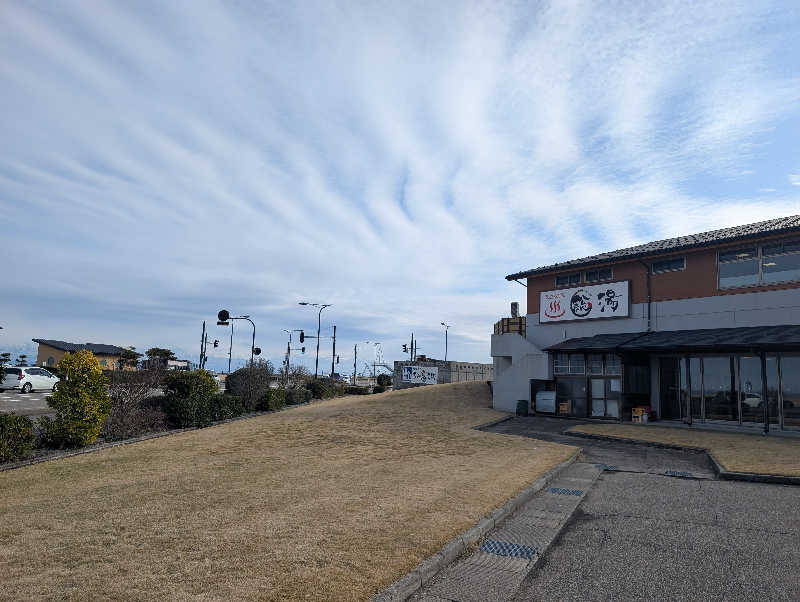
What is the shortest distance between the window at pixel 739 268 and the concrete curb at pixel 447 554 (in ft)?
54.6

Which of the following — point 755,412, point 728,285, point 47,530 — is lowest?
point 47,530

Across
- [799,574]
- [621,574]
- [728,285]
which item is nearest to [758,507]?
[799,574]

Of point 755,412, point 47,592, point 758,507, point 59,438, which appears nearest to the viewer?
point 47,592

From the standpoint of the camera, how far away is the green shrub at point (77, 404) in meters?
13.0

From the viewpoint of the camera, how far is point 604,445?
631 inches

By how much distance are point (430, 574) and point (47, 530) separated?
5100mm

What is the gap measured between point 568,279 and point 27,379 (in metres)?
34.6

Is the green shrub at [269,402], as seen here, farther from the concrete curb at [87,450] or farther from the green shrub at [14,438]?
the green shrub at [14,438]

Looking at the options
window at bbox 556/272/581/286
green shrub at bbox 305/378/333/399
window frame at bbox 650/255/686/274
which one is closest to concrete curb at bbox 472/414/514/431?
window at bbox 556/272/581/286

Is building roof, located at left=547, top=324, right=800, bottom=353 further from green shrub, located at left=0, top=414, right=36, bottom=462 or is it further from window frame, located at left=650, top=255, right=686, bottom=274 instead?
green shrub, located at left=0, top=414, right=36, bottom=462

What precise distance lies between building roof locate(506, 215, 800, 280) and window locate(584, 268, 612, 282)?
0.57 metres

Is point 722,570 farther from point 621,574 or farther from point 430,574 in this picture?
point 430,574

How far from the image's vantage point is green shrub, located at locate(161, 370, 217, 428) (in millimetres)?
17688

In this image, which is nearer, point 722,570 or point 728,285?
point 722,570
